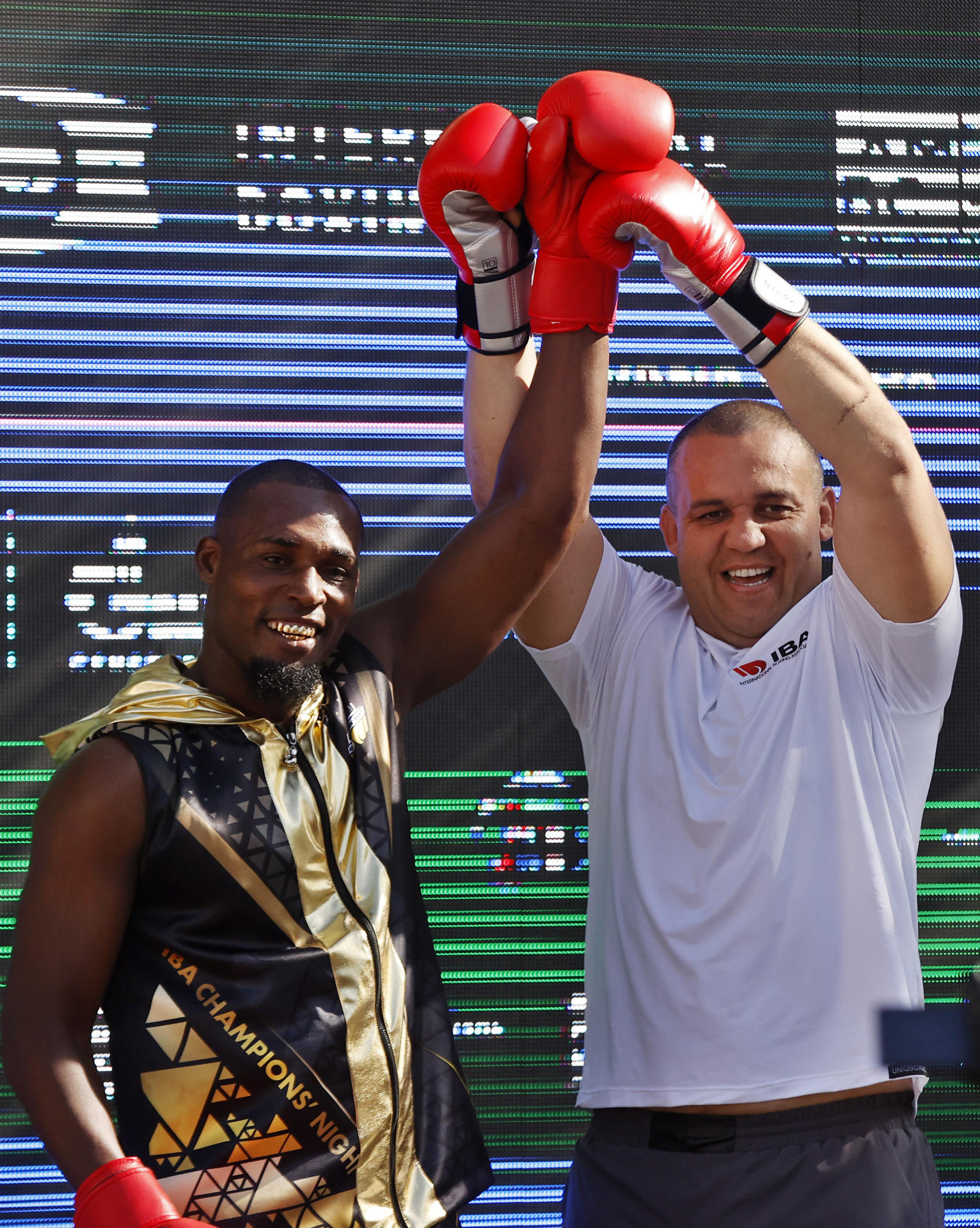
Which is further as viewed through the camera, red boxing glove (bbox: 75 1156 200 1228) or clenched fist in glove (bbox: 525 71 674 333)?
clenched fist in glove (bbox: 525 71 674 333)

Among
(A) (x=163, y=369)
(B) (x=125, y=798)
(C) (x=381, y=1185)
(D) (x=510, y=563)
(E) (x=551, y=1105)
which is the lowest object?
(E) (x=551, y=1105)

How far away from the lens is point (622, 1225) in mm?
1685

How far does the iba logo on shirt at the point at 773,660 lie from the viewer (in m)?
1.80

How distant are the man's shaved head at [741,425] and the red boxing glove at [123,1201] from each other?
1241 mm

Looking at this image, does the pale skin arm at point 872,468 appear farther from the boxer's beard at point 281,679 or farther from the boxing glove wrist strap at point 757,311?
the boxer's beard at point 281,679

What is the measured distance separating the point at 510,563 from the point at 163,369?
3.38 feet

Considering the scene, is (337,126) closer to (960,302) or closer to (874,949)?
(960,302)

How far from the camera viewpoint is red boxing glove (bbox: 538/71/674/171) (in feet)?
5.48

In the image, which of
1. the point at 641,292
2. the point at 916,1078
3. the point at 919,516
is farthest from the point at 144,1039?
the point at 641,292

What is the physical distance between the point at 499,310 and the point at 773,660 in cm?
70

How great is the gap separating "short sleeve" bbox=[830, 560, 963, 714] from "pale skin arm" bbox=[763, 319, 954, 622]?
20 millimetres

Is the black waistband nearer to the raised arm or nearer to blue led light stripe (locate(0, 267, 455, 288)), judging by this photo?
the raised arm

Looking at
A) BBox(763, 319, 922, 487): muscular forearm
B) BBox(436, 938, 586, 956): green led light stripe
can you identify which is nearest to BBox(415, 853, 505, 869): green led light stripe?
BBox(436, 938, 586, 956): green led light stripe

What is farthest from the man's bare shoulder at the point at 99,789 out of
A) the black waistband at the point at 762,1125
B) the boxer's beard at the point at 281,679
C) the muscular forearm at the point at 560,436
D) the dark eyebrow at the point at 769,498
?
the dark eyebrow at the point at 769,498
